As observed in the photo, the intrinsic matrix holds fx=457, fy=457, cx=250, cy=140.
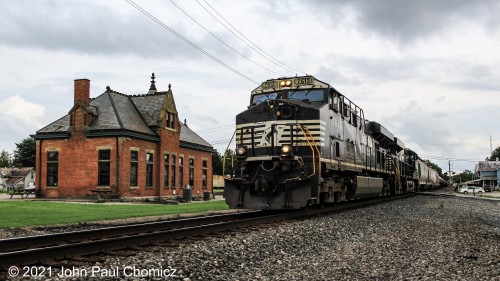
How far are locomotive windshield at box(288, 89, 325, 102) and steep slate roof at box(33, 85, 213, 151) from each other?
16114 mm

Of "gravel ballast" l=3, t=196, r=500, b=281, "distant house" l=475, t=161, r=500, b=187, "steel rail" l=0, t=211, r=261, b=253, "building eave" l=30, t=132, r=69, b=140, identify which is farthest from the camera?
"distant house" l=475, t=161, r=500, b=187

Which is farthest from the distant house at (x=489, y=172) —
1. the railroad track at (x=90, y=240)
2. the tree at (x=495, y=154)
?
the railroad track at (x=90, y=240)

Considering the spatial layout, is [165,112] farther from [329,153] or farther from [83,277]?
[83,277]

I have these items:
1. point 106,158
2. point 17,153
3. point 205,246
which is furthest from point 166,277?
point 17,153

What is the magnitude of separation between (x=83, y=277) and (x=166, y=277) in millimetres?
1017

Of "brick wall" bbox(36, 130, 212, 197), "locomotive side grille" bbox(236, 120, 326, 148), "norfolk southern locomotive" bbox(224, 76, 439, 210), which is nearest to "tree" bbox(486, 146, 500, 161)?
"brick wall" bbox(36, 130, 212, 197)

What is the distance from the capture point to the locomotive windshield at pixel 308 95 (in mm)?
15234

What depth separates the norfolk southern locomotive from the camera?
44.3 ft

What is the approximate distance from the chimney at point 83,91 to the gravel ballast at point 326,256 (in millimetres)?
22336

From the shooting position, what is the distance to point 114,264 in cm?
645

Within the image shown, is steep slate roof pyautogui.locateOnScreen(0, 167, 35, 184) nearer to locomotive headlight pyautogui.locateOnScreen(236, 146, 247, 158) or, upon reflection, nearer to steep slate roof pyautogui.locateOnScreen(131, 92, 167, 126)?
steep slate roof pyautogui.locateOnScreen(131, 92, 167, 126)

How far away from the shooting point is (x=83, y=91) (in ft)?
98.9

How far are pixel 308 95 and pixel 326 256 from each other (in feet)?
26.8

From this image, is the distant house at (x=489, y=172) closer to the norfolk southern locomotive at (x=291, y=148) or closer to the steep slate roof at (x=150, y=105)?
the steep slate roof at (x=150, y=105)
